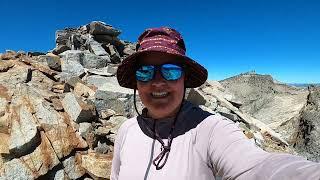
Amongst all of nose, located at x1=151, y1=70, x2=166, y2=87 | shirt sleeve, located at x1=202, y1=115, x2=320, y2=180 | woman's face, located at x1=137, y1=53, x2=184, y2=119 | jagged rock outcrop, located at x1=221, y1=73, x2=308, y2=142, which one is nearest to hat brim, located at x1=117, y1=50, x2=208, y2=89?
woman's face, located at x1=137, y1=53, x2=184, y2=119

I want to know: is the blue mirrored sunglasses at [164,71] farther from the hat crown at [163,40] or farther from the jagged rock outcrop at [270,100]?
the jagged rock outcrop at [270,100]

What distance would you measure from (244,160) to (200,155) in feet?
2.55

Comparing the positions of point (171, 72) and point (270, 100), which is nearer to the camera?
point (171, 72)

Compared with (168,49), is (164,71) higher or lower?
lower

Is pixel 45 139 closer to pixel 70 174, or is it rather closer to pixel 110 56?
pixel 70 174

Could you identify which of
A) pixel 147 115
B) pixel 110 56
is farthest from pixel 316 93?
pixel 147 115

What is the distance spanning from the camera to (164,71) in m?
3.99

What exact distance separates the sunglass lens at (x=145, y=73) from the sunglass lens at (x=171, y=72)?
0.17 meters

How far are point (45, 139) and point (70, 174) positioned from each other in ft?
4.73

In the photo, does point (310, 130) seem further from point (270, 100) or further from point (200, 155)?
point (200, 155)

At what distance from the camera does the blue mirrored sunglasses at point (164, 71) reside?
3.98m

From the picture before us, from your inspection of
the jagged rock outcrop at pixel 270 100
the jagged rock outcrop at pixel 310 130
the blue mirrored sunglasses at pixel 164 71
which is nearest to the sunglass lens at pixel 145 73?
the blue mirrored sunglasses at pixel 164 71

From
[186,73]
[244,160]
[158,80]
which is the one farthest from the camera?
[186,73]

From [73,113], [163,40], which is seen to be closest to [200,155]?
[163,40]
